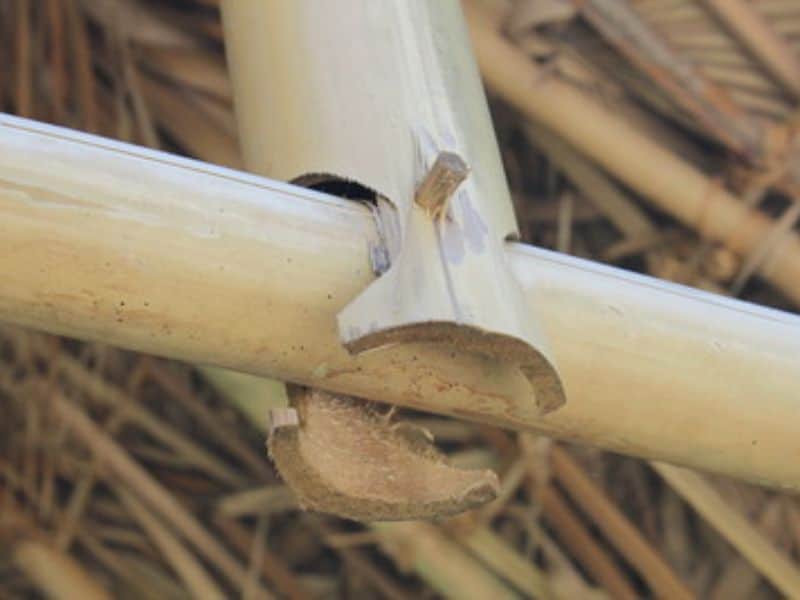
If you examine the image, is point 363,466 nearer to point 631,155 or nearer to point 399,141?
point 399,141

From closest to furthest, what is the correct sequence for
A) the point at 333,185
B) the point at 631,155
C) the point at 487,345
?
the point at 487,345
the point at 333,185
the point at 631,155

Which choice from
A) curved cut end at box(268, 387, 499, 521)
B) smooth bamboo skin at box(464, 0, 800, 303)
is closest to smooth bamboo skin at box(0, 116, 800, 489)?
curved cut end at box(268, 387, 499, 521)

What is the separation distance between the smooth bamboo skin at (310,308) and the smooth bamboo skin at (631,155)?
728mm

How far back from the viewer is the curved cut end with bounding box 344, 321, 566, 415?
2.15 feet

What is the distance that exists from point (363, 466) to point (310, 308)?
0.08 metres

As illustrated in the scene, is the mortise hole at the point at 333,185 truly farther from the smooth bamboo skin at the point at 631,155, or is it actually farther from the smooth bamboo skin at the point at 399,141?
the smooth bamboo skin at the point at 631,155

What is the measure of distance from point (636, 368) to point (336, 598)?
1.24m

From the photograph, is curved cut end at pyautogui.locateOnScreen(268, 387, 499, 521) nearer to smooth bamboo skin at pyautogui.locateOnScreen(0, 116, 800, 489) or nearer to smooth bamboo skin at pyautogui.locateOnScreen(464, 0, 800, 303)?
smooth bamboo skin at pyautogui.locateOnScreen(0, 116, 800, 489)

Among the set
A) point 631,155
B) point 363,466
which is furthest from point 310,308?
point 631,155

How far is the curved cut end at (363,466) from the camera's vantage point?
2.31 feet

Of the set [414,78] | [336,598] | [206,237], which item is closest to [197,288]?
[206,237]

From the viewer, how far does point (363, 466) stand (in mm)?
717

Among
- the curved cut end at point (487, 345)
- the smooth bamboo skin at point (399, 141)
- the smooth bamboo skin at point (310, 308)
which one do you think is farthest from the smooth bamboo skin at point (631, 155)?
the curved cut end at point (487, 345)

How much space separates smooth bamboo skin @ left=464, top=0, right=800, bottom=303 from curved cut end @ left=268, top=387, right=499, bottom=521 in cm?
82
